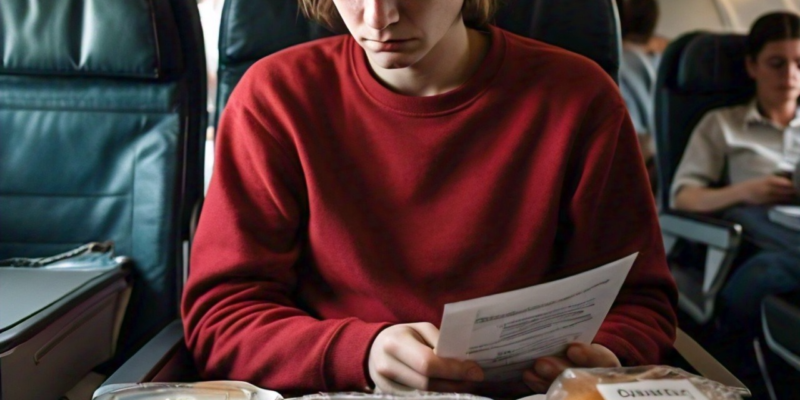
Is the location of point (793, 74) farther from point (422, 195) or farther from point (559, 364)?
point (559, 364)


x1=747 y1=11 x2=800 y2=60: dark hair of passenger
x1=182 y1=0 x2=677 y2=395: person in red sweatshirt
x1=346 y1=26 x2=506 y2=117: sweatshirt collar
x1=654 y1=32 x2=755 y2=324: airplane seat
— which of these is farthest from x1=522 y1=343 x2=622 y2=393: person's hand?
x1=747 y1=11 x2=800 y2=60: dark hair of passenger

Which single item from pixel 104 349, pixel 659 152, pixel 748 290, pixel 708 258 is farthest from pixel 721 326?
pixel 104 349

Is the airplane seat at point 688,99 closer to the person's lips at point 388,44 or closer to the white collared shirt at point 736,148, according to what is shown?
the white collared shirt at point 736,148

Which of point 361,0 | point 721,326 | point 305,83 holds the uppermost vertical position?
point 361,0

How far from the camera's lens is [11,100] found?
1343 mm

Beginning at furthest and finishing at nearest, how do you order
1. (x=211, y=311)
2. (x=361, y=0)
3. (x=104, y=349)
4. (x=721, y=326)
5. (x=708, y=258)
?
(x=721, y=326) < (x=708, y=258) < (x=104, y=349) < (x=211, y=311) < (x=361, y=0)

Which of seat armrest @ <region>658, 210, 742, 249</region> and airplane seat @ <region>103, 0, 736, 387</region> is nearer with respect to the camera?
airplane seat @ <region>103, 0, 736, 387</region>

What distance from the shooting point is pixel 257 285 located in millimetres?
1040

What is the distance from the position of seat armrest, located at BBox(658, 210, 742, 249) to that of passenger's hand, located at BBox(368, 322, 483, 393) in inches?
44.0

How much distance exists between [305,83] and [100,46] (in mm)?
459

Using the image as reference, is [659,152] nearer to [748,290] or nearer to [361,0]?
[748,290]

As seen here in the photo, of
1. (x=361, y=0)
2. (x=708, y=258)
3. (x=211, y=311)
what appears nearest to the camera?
(x=361, y=0)

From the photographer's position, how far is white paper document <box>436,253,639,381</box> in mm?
704

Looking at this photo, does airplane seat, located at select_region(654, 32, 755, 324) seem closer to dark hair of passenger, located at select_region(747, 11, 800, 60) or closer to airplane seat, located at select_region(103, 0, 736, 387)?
dark hair of passenger, located at select_region(747, 11, 800, 60)
